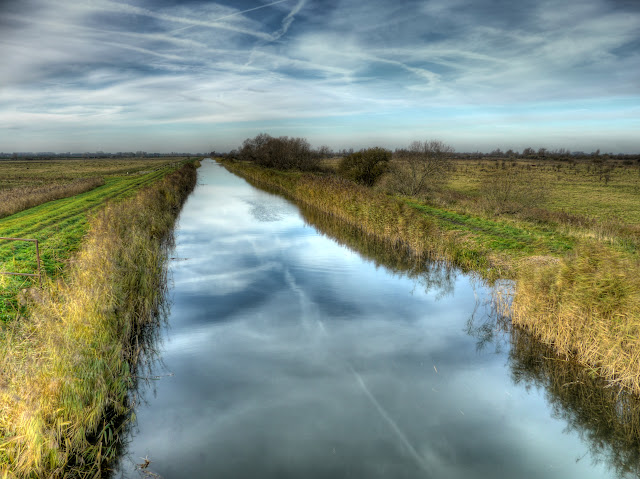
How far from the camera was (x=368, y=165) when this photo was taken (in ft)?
101

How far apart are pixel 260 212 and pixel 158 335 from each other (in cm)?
1726

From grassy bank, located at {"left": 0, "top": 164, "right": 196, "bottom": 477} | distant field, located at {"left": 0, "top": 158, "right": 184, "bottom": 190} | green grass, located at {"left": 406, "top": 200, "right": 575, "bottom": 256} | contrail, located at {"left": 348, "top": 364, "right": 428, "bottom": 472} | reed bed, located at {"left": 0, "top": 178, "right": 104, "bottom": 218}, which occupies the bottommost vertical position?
contrail, located at {"left": 348, "top": 364, "right": 428, "bottom": 472}

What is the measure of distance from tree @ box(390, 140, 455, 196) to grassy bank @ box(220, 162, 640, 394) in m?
2.95

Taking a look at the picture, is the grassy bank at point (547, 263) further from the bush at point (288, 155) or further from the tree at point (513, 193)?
the bush at point (288, 155)

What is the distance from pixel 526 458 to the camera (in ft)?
16.4

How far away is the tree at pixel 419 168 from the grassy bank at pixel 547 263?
2949 mm

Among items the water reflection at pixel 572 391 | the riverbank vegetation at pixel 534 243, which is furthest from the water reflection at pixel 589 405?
the riverbank vegetation at pixel 534 243

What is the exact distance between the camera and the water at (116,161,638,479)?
192 inches

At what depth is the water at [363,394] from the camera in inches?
192

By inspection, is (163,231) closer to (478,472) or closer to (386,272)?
(386,272)

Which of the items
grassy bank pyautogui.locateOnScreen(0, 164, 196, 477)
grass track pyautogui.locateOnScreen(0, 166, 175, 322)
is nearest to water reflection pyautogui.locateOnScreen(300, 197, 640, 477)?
grassy bank pyautogui.locateOnScreen(0, 164, 196, 477)

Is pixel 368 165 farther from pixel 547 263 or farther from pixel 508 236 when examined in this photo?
pixel 547 263

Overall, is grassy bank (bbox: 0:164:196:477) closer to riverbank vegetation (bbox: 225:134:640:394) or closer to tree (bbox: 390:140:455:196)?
riverbank vegetation (bbox: 225:134:640:394)

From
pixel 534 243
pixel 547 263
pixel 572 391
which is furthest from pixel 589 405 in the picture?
pixel 534 243
